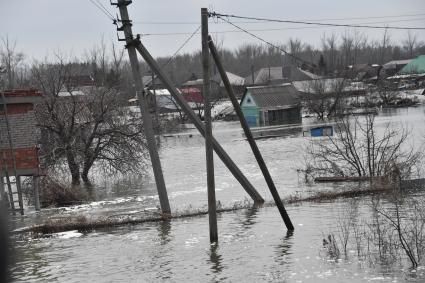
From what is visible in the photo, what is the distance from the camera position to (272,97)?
9519 cm

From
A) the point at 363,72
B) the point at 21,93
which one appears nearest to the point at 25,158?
the point at 21,93

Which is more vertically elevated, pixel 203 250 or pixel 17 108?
pixel 17 108

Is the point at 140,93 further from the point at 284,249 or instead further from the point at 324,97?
the point at 324,97

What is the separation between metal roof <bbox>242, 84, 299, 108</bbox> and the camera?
93.9m

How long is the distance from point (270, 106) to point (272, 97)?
213 centimetres

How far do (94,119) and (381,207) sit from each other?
2027 centimetres

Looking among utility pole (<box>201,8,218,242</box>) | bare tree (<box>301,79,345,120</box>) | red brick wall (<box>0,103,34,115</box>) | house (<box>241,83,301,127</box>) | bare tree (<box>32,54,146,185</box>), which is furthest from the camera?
house (<box>241,83,301,127</box>)

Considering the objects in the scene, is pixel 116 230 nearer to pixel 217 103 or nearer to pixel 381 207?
pixel 381 207

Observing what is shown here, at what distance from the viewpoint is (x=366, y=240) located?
13320mm

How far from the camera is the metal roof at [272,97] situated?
9388 cm

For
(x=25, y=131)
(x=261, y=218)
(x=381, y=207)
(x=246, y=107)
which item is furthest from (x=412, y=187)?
(x=246, y=107)

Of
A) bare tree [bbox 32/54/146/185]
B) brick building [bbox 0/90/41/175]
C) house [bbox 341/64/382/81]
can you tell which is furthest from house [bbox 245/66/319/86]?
brick building [bbox 0/90/41/175]

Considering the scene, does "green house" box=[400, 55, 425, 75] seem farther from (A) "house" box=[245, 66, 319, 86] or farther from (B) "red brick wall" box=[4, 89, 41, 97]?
(B) "red brick wall" box=[4, 89, 41, 97]

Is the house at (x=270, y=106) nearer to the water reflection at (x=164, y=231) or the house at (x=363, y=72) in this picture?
the house at (x=363, y=72)
